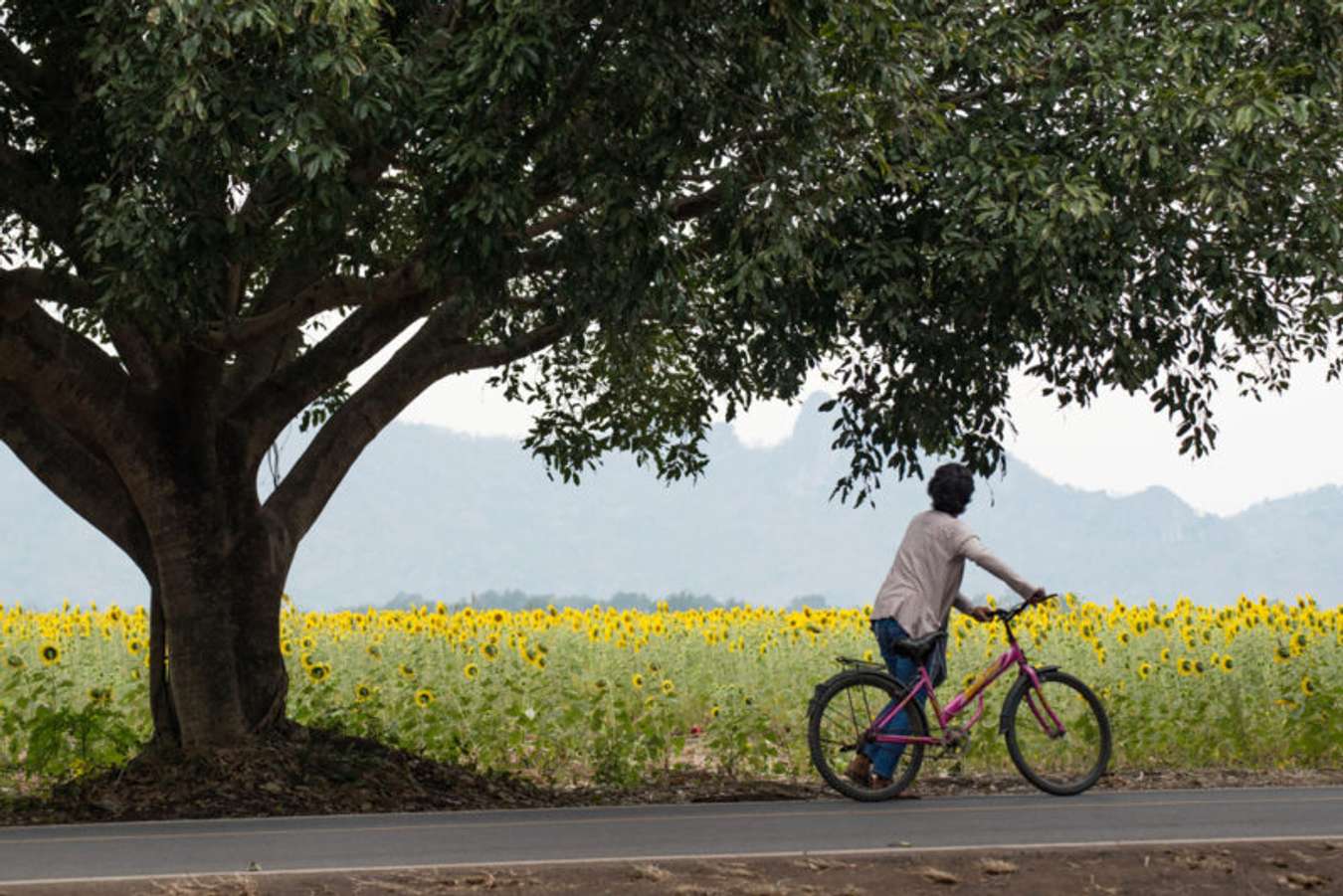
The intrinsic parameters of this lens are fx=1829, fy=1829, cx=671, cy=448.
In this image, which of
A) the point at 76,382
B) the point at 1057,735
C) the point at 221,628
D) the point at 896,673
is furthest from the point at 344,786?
the point at 1057,735

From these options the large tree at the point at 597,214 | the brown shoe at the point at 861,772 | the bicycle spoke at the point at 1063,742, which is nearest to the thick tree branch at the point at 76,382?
the large tree at the point at 597,214

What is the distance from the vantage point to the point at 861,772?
1216 centimetres

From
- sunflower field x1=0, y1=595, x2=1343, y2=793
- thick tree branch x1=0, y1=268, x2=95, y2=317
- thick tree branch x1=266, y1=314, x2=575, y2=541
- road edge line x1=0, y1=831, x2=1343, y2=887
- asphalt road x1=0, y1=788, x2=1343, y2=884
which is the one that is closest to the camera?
road edge line x1=0, y1=831, x2=1343, y2=887

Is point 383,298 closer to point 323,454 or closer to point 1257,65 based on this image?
point 323,454

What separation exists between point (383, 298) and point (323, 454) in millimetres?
1577

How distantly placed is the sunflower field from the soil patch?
50 cm

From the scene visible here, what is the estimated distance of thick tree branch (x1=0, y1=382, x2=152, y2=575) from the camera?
14.0m

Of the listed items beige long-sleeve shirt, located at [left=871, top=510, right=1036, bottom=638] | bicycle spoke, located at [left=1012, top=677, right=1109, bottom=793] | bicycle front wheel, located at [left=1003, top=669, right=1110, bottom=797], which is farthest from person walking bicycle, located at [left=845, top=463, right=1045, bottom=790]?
bicycle spoke, located at [left=1012, top=677, right=1109, bottom=793]

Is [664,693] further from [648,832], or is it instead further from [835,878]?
[835,878]

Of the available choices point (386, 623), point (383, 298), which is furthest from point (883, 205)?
point (386, 623)

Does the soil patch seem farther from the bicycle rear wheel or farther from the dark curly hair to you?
the dark curly hair

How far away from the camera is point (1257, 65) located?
12.2m

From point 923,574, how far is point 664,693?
14.0 feet

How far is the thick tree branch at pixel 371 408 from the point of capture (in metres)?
14.4
